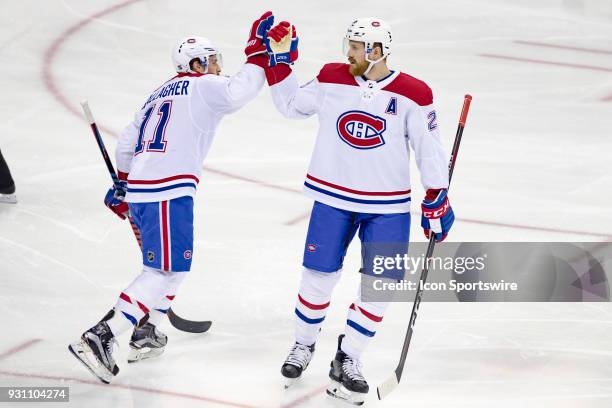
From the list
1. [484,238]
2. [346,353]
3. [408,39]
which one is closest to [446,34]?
[408,39]

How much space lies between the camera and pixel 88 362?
414cm

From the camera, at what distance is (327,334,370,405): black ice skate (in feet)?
13.8

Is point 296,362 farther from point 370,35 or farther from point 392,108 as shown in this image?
point 370,35

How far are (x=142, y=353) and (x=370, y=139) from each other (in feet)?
4.05

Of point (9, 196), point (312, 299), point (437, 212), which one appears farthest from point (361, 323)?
point (9, 196)

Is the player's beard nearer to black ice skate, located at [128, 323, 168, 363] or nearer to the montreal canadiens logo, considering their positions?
the montreal canadiens logo

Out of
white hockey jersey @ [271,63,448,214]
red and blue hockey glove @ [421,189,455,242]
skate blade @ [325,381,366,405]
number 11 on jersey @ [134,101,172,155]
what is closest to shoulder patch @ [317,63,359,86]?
white hockey jersey @ [271,63,448,214]

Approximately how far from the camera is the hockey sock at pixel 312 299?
4270 mm

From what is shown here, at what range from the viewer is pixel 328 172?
4160 millimetres

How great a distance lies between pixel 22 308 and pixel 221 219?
1391mm

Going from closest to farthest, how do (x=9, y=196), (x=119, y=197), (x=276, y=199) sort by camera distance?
(x=119, y=197)
(x=9, y=196)
(x=276, y=199)

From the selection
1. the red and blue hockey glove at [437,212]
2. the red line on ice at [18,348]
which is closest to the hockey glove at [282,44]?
the red and blue hockey glove at [437,212]

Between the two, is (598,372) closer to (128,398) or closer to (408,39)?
(128,398)

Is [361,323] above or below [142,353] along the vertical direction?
above
